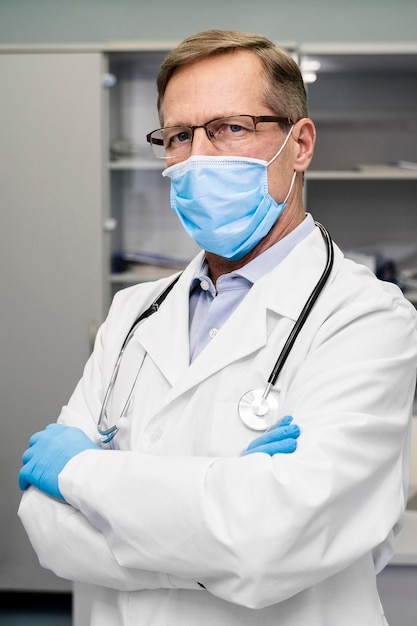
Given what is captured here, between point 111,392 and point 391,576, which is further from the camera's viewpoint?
point 391,576

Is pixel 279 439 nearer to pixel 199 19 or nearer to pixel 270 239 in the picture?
pixel 270 239

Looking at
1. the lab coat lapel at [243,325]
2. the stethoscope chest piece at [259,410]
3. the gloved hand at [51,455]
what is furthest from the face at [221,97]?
the gloved hand at [51,455]

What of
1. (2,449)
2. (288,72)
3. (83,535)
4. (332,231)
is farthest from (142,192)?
(83,535)

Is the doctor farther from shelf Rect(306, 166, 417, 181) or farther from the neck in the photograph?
shelf Rect(306, 166, 417, 181)

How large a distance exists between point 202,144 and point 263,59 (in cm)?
17

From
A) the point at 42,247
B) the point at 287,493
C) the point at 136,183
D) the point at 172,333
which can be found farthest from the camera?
the point at 136,183

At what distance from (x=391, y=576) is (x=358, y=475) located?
0.79 m

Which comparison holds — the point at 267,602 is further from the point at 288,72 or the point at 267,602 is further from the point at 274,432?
the point at 288,72

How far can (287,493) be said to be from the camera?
3.19ft

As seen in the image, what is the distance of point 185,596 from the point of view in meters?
1.10

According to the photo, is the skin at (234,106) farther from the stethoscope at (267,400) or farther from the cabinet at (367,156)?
the cabinet at (367,156)

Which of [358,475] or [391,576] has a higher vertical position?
[358,475]

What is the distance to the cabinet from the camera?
10.0ft

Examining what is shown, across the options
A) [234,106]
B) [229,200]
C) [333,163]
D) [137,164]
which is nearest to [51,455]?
[229,200]
